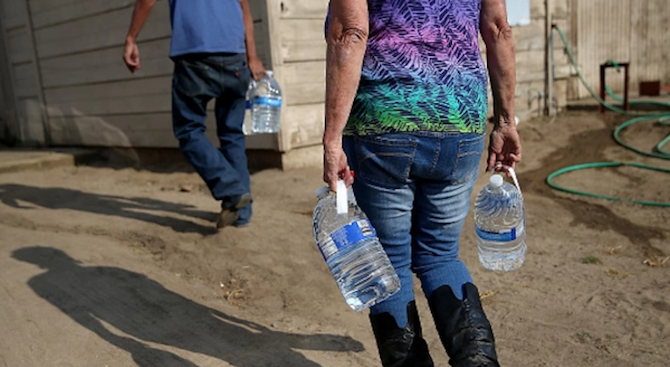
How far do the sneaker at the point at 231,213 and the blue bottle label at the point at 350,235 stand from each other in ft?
7.81

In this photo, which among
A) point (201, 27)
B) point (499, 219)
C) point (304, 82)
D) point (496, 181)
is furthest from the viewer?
point (304, 82)

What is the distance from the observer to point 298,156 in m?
6.57

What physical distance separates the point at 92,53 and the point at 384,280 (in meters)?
7.03

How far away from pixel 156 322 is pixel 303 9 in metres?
3.64

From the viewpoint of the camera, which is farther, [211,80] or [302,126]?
[302,126]

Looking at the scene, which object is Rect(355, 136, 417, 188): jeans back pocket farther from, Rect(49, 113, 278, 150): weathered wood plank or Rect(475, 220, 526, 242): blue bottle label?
Rect(49, 113, 278, 150): weathered wood plank

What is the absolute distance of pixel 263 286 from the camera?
157 inches

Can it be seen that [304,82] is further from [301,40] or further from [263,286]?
[263,286]

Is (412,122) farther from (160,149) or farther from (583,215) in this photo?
(160,149)

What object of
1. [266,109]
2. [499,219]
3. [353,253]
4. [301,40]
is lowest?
[499,219]

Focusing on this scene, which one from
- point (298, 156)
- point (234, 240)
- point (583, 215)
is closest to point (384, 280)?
point (234, 240)

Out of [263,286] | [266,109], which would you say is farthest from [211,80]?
[263,286]

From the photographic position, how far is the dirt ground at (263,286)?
10.5 ft

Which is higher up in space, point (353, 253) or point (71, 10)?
point (71, 10)
